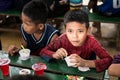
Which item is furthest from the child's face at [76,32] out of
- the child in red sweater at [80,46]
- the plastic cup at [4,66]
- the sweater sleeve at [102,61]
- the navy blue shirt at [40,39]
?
the plastic cup at [4,66]

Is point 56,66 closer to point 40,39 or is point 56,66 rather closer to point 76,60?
point 76,60

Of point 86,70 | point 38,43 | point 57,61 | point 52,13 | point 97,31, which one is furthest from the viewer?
point 97,31

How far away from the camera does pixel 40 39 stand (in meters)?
2.71

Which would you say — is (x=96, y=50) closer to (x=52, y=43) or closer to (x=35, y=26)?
(x=52, y=43)

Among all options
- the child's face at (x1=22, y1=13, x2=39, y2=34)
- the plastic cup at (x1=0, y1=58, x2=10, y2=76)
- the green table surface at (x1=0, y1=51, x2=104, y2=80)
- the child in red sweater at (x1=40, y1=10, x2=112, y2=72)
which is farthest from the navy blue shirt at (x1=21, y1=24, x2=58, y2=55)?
the plastic cup at (x1=0, y1=58, x2=10, y2=76)

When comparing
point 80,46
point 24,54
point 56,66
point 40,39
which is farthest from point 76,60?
point 40,39

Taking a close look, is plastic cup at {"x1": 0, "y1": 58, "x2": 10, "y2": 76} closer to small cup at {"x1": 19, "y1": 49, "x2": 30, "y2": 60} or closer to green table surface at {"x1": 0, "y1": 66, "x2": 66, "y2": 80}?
green table surface at {"x1": 0, "y1": 66, "x2": 66, "y2": 80}

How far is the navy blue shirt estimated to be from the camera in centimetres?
269

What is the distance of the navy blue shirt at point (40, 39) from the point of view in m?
2.69

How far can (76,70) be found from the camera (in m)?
2.06

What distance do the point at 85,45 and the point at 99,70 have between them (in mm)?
366

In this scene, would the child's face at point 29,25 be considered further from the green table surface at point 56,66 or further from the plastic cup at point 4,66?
the plastic cup at point 4,66

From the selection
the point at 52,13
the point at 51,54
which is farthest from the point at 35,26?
the point at 52,13

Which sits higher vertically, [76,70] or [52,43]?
[52,43]
